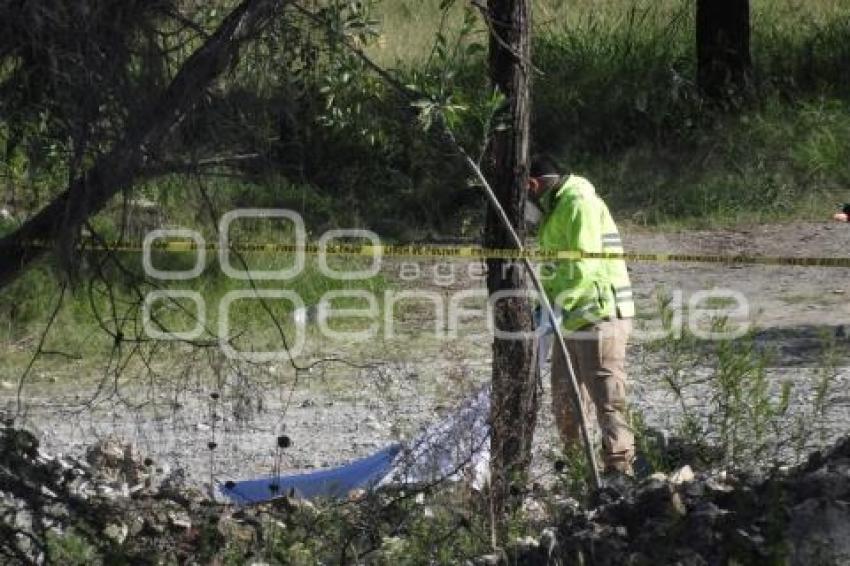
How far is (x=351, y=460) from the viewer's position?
8.97 m

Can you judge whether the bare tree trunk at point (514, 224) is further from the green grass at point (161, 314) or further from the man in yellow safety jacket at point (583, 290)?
the green grass at point (161, 314)

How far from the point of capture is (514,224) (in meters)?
7.13

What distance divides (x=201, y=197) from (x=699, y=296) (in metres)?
6.49

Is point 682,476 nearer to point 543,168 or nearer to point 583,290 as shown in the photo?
point 583,290

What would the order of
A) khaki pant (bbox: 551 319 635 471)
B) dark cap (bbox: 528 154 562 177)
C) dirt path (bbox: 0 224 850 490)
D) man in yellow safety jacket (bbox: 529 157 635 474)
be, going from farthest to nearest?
dirt path (bbox: 0 224 850 490) → dark cap (bbox: 528 154 562 177) → man in yellow safety jacket (bbox: 529 157 635 474) → khaki pant (bbox: 551 319 635 471)

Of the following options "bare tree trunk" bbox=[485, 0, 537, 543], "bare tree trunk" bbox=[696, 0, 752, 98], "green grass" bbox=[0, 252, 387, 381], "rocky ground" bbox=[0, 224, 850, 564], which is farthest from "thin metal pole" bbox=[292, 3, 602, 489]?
"bare tree trunk" bbox=[696, 0, 752, 98]

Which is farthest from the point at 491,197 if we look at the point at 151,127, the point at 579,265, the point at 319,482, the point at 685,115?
the point at 685,115

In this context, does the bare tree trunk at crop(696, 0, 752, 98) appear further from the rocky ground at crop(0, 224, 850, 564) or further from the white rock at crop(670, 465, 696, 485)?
the white rock at crop(670, 465, 696, 485)

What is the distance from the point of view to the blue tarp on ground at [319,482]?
7336 mm

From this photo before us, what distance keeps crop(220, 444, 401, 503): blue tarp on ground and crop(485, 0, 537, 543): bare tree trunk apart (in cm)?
53

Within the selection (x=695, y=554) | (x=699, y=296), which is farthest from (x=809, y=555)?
(x=699, y=296)

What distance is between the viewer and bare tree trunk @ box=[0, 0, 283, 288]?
18.2ft

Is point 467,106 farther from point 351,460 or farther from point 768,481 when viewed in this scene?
point 351,460

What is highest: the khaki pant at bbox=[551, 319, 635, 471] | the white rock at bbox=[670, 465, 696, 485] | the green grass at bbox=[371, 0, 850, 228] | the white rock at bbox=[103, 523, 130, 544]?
the green grass at bbox=[371, 0, 850, 228]
